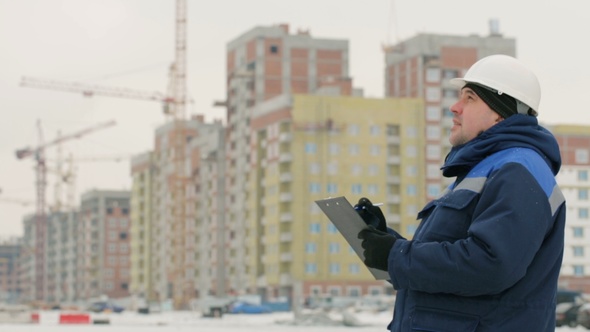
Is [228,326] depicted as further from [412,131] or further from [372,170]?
[412,131]

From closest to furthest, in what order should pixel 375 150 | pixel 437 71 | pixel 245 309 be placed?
1. pixel 245 309
2. pixel 375 150
3. pixel 437 71

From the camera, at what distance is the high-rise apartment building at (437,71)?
146500 millimetres

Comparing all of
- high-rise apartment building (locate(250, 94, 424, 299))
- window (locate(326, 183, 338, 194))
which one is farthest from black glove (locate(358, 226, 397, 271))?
window (locate(326, 183, 338, 194))

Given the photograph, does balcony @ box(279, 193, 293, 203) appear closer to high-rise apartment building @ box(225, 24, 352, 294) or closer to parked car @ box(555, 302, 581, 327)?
high-rise apartment building @ box(225, 24, 352, 294)

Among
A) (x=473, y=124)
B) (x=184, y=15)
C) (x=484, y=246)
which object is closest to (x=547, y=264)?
(x=484, y=246)

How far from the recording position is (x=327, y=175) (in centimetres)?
14038

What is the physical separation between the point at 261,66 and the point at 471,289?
495ft

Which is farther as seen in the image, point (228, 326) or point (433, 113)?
point (433, 113)

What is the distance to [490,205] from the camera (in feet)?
13.1

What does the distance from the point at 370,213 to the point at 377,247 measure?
0.30 metres

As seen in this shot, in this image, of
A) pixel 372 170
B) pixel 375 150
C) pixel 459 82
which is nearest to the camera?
pixel 459 82

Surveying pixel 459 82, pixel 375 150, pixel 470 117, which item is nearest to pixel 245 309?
pixel 375 150

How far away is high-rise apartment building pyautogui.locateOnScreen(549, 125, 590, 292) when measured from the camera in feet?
450

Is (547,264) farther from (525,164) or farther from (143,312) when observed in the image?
(143,312)
